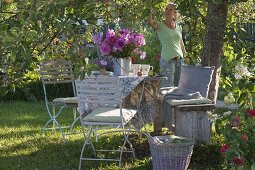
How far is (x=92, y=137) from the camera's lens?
19.4 feet

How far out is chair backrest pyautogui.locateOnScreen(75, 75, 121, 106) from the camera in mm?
4367

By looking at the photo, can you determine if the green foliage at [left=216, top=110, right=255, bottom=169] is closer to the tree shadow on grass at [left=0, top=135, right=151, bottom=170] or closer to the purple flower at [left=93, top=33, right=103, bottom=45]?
the tree shadow on grass at [left=0, top=135, right=151, bottom=170]

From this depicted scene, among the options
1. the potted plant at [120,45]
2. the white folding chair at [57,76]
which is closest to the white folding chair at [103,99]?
the potted plant at [120,45]

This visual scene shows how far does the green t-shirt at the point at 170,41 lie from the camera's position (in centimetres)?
602

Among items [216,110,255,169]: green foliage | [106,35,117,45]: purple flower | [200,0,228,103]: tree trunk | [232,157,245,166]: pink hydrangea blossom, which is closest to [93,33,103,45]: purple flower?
[106,35,117,45]: purple flower

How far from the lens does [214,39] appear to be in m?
5.30

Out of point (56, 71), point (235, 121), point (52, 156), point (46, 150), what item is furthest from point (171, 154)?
point (56, 71)

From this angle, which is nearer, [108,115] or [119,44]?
[108,115]

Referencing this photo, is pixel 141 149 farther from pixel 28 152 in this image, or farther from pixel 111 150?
pixel 28 152

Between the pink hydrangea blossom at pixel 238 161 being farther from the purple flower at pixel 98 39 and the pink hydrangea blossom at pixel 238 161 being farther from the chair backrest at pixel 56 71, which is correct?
the chair backrest at pixel 56 71

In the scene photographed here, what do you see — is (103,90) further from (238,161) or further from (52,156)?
(238,161)

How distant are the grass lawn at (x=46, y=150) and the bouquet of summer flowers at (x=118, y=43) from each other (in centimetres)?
99

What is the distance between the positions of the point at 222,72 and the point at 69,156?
1985mm

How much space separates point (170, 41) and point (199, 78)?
1.02 m
